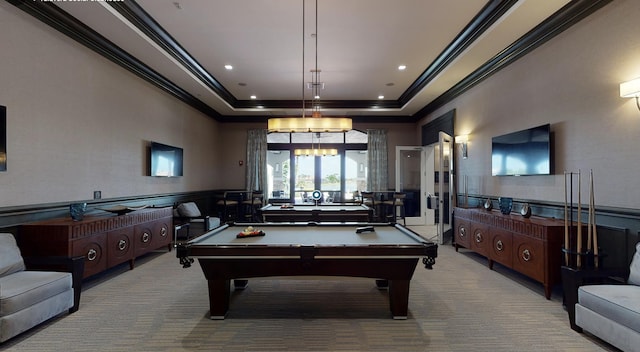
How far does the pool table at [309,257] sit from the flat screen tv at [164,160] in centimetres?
324

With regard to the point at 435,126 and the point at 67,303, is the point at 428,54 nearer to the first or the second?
the point at 435,126

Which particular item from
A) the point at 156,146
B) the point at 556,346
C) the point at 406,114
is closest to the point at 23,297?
the point at 156,146

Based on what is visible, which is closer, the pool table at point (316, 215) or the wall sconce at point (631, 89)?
the wall sconce at point (631, 89)

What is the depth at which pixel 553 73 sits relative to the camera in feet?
12.9

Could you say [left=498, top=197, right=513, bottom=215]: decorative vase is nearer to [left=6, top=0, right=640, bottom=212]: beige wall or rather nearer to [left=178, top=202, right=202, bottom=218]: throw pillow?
[left=6, top=0, right=640, bottom=212]: beige wall

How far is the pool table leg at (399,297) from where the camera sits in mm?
2840

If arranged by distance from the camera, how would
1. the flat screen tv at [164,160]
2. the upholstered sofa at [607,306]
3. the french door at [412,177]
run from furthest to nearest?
1. the french door at [412,177]
2. the flat screen tv at [164,160]
3. the upholstered sofa at [607,306]

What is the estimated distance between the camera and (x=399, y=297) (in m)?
2.84

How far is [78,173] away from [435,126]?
721 cm

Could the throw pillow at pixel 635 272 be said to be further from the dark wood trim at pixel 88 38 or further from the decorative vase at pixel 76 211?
the dark wood trim at pixel 88 38

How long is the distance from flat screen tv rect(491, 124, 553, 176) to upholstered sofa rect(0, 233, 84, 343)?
5.33 meters

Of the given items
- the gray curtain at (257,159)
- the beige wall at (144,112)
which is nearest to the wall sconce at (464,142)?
the beige wall at (144,112)

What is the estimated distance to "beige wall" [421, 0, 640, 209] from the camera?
3.01 m

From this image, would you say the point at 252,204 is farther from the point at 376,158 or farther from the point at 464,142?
the point at 464,142
